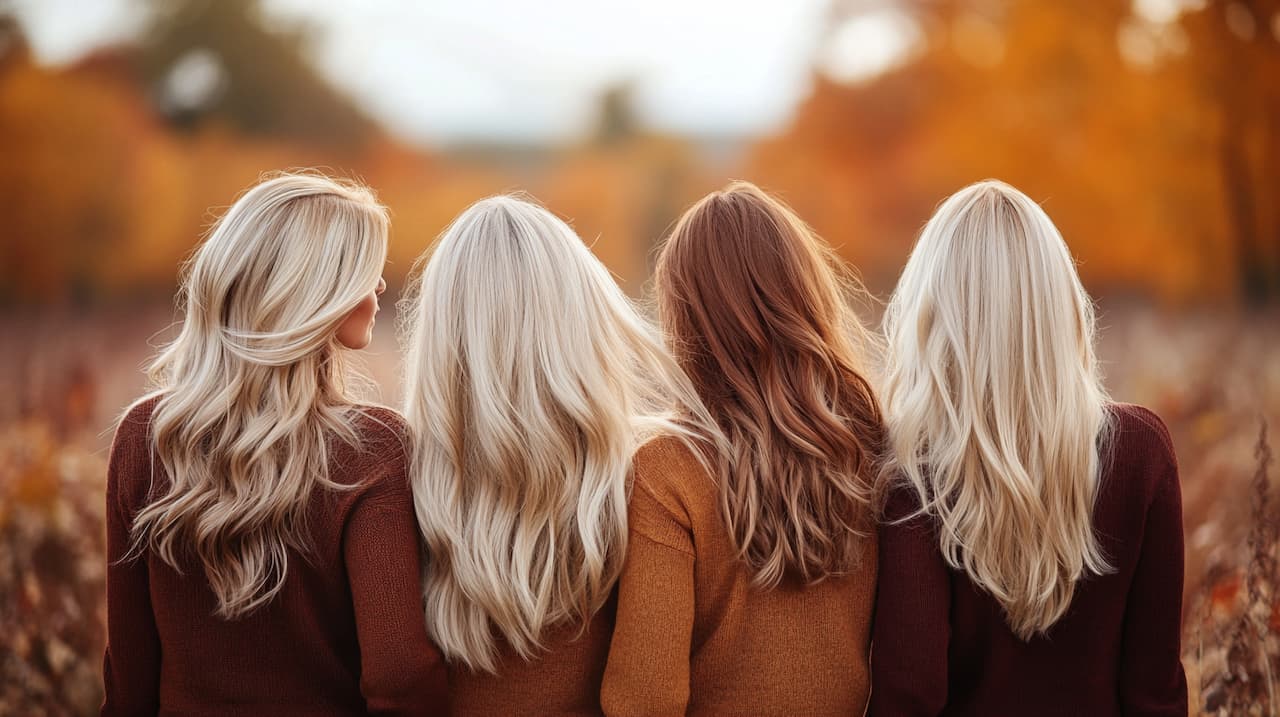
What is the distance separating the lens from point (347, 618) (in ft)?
7.55

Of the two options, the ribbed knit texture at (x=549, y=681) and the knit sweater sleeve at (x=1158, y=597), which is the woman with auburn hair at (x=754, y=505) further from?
the knit sweater sleeve at (x=1158, y=597)

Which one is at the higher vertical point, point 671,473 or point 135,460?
point 135,460

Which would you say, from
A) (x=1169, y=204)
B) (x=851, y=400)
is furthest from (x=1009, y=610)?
(x=1169, y=204)

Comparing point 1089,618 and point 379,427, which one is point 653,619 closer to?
point 379,427

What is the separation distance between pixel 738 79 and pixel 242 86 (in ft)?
10.1

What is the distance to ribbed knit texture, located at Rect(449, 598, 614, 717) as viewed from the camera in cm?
233

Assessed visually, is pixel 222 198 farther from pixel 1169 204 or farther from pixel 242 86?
pixel 1169 204

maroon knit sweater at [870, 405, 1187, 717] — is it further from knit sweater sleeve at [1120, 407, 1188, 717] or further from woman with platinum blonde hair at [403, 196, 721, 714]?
woman with platinum blonde hair at [403, 196, 721, 714]

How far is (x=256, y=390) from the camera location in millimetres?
2242

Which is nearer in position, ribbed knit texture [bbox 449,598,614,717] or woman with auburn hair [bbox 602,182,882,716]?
woman with auburn hair [bbox 602,182,882,716]

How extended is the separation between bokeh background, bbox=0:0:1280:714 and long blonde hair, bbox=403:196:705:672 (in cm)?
269

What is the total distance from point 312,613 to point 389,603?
0.68 ft

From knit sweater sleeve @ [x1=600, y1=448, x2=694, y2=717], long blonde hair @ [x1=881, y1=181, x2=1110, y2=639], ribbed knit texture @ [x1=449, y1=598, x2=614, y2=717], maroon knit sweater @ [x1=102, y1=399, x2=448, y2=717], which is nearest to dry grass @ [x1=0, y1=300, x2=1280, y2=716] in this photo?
long blonde hair @ [x1=881, y1=181, x2=1110, y2=639]

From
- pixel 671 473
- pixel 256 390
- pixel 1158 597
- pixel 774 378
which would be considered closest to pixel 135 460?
pixel 256 390
